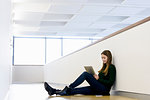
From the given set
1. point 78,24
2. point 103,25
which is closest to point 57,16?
point 78,24

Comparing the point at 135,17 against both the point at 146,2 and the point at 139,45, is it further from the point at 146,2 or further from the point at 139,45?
the point at 139,45

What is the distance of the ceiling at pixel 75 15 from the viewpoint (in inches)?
299

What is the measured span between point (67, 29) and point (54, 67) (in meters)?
2.64

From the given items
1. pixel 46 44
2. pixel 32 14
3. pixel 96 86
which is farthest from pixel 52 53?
pixel 96 86

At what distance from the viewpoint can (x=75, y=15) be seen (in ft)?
29.2

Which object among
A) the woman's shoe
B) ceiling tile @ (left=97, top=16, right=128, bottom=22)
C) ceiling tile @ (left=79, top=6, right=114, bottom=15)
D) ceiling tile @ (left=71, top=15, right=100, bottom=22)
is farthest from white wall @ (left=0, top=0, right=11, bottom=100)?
ceiling tile @ (left=97, top=16, right=128, bottom=22)

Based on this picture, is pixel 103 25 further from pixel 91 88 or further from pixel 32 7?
pixel 91 88

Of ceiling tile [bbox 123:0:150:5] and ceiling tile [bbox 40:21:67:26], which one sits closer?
ceiling tile [bbox 123:0:150:5]

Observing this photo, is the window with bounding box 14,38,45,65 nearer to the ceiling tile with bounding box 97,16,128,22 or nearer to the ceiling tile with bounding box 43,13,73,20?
the ceiling tile with bounding box 43,13,73,20

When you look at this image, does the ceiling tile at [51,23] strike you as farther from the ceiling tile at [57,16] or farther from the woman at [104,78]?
the woman at [104,78]

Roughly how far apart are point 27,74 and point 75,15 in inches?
236

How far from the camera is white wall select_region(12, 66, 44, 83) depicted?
1362cm

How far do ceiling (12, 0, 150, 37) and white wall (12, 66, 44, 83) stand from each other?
2373 mm

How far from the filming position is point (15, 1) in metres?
7.61
